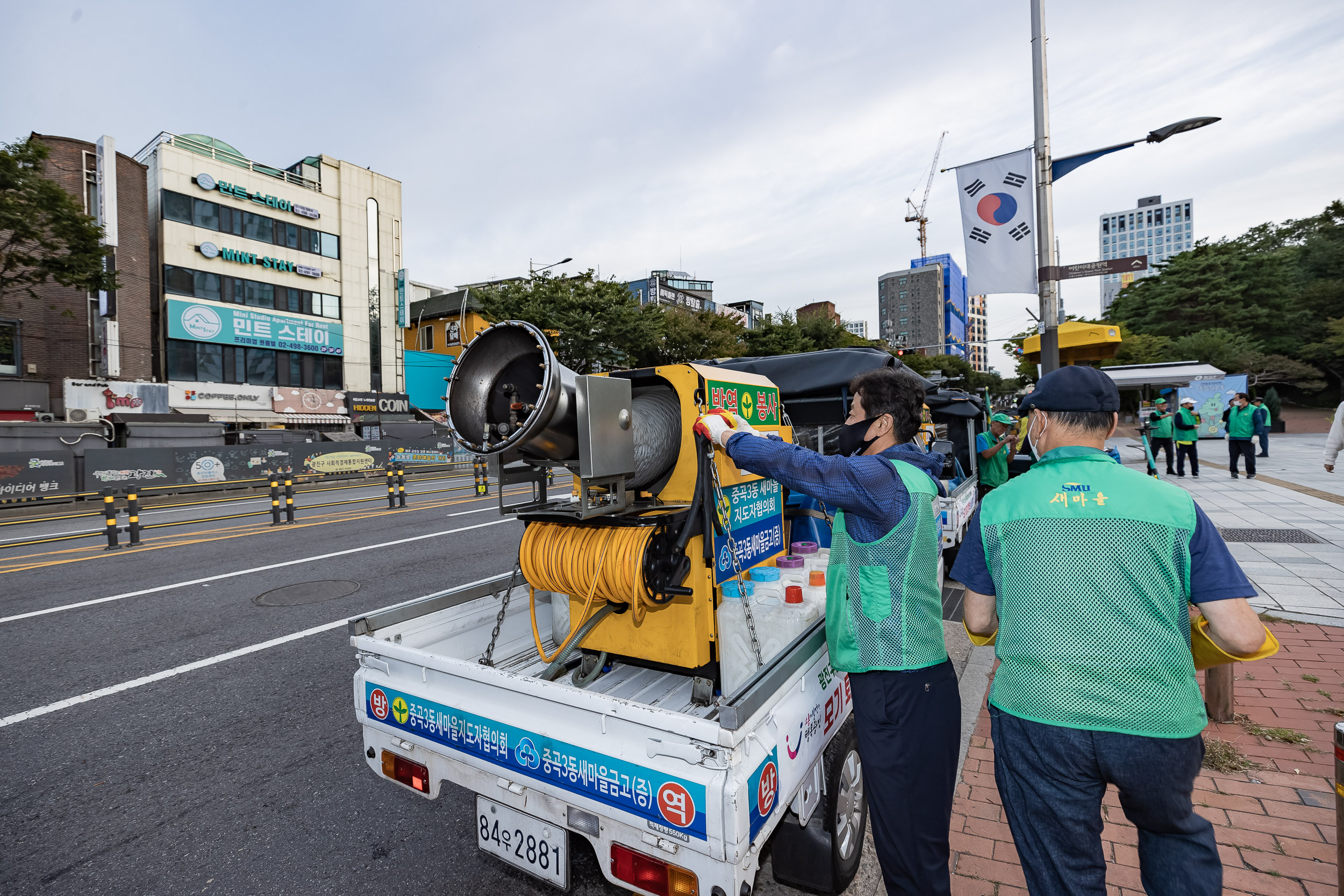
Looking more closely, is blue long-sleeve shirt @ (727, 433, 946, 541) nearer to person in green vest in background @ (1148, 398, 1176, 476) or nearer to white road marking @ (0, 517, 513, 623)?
white road marking @ (0, 517, 513, 623)

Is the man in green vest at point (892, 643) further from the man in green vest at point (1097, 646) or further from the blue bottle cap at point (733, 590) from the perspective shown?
the blue bottle cap at point (733, 590)

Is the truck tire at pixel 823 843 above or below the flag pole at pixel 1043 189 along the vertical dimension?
below

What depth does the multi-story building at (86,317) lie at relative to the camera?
2502 cm

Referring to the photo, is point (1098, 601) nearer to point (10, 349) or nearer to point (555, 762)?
point (555, 762)

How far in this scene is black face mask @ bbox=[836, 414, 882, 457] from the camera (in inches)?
103

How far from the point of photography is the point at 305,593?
24.3 feet

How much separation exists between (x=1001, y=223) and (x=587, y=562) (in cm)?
693

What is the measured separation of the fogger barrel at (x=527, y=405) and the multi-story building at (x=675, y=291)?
56044 millimetres

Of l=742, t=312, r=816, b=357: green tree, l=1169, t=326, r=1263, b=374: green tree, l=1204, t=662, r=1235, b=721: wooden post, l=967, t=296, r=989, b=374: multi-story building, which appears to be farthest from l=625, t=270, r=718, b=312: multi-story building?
l=967, t=296, r=989, b=374: multi-story building

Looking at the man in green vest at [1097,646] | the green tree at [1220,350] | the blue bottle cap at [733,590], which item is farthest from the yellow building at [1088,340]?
the green tree at [1220,350]

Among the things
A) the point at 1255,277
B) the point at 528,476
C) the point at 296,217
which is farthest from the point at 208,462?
the point at 1255,277

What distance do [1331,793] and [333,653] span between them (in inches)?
263

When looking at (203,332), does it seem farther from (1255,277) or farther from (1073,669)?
(1255,277)

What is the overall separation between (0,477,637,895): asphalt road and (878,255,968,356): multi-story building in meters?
112
